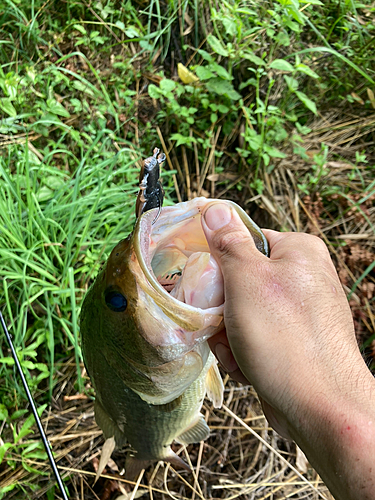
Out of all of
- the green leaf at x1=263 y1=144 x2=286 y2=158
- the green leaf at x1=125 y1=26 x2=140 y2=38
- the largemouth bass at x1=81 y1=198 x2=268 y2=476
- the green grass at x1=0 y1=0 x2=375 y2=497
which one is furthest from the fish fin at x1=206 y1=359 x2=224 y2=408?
the green leaf at x1=125 y1=26 x2=140 y2=38

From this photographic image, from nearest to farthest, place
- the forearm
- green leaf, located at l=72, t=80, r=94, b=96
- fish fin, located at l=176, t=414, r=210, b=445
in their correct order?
the forearm, fish fin, located at l=176, t=414, r=210, b=445, green leaf, located at l=72, t=80, r=94, b=96

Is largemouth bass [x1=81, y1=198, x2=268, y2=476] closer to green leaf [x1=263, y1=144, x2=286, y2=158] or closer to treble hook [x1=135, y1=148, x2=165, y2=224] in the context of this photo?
treble hook [x1=135, y1=148, x2=165, y2=224]

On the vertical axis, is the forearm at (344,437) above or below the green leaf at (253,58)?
below

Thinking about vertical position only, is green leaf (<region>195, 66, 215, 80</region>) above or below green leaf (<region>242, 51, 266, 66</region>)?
below

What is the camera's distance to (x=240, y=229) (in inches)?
46.1

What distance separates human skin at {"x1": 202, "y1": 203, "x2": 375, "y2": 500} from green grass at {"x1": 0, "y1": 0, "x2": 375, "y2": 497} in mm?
1434

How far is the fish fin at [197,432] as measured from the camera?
6.40 ft

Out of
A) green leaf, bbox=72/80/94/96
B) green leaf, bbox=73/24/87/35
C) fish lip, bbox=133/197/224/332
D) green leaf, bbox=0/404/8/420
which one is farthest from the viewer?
green leaf, bbox=73/24/87/35

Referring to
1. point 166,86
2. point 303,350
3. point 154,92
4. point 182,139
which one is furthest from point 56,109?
point 303,350

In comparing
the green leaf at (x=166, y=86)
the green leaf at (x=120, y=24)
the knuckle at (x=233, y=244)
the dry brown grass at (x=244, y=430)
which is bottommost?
the dry brown grass at (x=244, y=430)

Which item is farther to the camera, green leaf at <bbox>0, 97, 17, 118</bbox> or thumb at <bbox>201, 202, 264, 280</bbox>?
green leaf at <bbox>0, 97, 17, 118</bbox>

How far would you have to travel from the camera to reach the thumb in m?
1.12

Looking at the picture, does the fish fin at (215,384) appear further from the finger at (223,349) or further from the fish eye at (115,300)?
the fish eye at (115,300)

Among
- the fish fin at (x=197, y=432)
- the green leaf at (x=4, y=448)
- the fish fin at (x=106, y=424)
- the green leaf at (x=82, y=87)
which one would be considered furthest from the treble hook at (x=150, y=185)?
the green leaf at (x=82, y=87)
